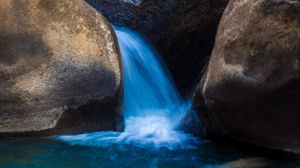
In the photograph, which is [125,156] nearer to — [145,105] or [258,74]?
[258,74]

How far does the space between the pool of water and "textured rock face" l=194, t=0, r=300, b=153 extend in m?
0.26

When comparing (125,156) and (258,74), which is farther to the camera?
(125,156)

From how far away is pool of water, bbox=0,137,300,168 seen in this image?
4.79 m

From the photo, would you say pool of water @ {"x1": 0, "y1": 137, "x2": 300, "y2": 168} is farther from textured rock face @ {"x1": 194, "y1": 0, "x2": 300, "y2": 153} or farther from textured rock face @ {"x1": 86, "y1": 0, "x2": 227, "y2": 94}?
textured rock face @ {"x1": 86, "y1": 0, "x2": 227, "y2": 94}

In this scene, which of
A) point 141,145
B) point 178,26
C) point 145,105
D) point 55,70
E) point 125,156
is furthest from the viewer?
point 178,26

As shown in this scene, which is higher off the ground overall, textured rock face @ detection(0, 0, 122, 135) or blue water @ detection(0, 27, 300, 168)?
textured rock face @ detection(0, 0, 122, 135)

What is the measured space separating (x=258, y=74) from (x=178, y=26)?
3.35m

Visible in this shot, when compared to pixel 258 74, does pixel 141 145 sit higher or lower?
lower

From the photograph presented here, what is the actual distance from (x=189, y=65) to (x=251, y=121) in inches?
131

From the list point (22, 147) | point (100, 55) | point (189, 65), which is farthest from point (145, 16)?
point (22, 147)

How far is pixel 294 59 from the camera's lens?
436 centimetres

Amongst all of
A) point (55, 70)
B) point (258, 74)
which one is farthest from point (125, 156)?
point (258, 74)

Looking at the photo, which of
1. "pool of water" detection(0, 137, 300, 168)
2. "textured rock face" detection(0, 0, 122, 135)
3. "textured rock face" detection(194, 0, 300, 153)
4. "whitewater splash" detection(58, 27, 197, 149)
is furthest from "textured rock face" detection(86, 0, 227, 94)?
"pool of water" detection(0, 137, 300, 168)

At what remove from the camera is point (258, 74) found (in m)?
4.66
